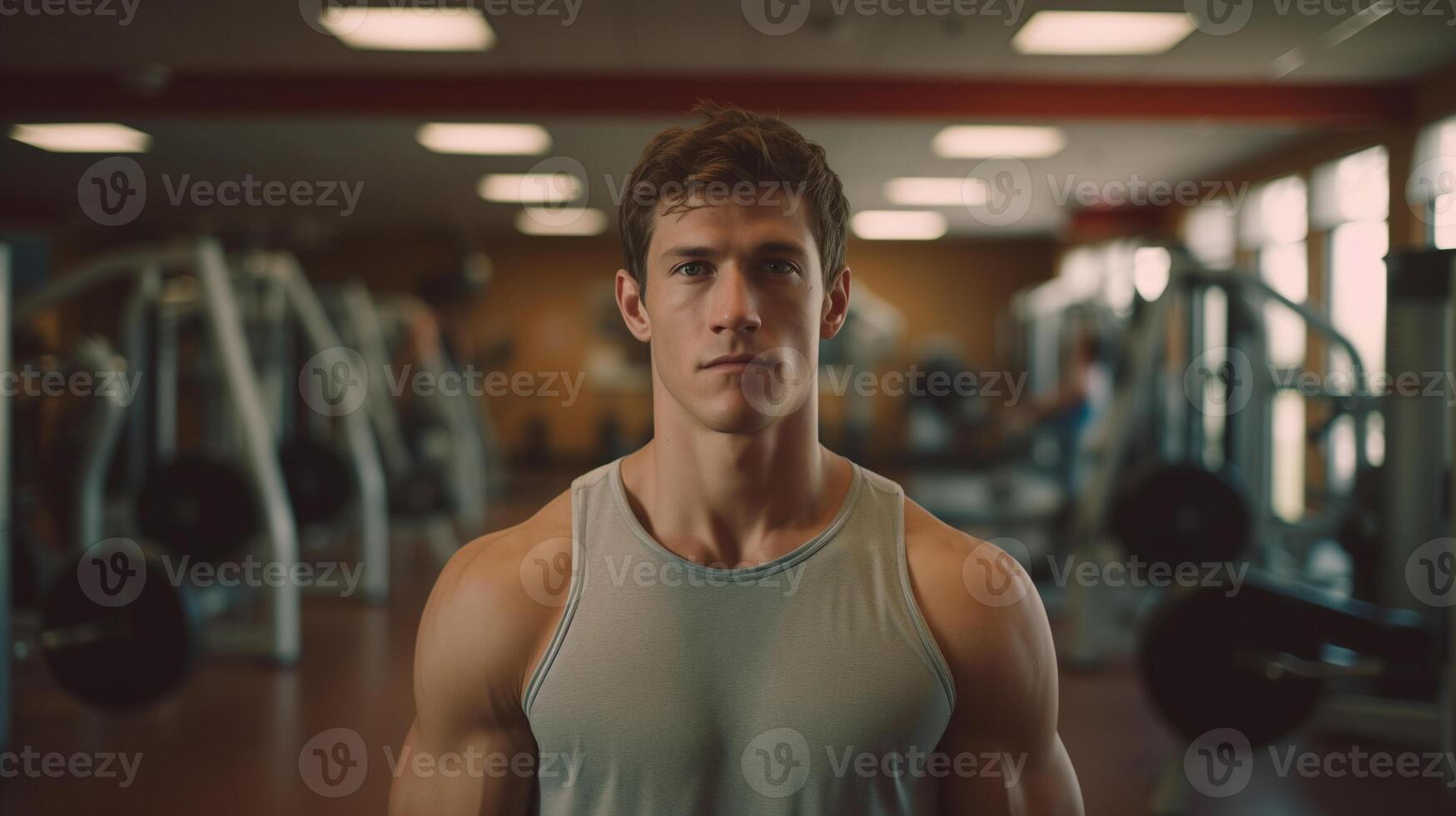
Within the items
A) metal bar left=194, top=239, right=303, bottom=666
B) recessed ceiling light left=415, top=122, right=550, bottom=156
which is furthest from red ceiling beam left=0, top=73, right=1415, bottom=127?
metal bar left=194, top=239, right=303, bottom=666

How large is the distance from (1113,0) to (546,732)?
3.32 m

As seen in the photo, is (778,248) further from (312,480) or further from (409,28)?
(409,28)

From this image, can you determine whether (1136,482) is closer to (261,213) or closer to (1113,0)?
(1113,0)

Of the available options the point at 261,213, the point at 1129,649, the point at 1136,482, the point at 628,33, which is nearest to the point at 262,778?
the point at 1136,482

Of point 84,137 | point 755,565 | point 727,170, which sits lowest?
point 755,565

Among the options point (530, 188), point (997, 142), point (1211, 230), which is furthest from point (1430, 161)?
point (530, 188)

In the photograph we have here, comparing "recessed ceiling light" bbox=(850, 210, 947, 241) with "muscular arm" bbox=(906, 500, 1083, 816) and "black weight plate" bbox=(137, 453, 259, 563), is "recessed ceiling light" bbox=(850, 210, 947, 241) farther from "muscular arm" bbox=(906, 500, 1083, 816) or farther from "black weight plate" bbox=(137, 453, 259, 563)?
"muscular arm" bbox=(906, 500, 1083, 816)

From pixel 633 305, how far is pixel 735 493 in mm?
182

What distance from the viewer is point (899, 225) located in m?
8.36

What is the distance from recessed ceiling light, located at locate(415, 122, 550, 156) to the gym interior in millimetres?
40

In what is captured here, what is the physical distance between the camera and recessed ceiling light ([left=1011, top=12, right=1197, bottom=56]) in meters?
3.44

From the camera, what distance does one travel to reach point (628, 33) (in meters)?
3.68

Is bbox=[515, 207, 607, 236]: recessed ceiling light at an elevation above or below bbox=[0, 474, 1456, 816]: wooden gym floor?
above

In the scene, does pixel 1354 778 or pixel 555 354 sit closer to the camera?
pixel 1354 778
